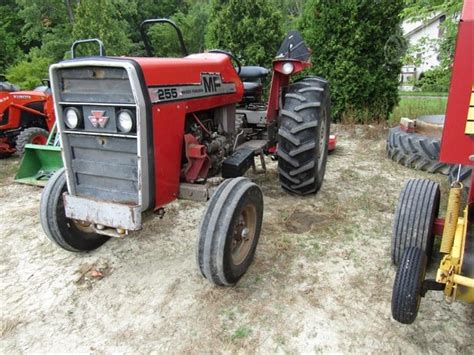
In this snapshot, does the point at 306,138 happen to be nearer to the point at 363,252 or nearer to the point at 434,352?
the point at 363,252

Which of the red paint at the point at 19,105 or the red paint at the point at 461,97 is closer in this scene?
the red paint at the point at 461,97

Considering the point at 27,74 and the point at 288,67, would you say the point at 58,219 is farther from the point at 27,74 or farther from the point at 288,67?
the point at 27,74

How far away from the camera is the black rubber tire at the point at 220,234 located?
246 cm

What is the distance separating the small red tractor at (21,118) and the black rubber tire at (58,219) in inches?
143

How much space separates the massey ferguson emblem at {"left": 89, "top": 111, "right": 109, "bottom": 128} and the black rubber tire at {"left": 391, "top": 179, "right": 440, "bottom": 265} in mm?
2048

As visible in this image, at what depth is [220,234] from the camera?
247 cm

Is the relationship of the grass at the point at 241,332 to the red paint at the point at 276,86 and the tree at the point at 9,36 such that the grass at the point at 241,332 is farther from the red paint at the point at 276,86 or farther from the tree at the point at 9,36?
the tree at the point at 9,36

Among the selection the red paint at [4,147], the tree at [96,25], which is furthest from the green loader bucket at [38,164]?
the tree at [96,25]

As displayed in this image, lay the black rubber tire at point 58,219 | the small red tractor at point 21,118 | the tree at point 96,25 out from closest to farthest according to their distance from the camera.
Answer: the black rubber tire at point 58,219, the small red tractor at point 21,118, the tree at point 96,25

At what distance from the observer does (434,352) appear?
2180mm

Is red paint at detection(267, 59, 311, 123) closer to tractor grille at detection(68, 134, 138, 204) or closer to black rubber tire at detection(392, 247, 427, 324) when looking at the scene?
tractor grille at detection(68, 134, 138, 204)

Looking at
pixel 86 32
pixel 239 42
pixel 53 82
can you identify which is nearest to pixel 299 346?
pixel 53 82

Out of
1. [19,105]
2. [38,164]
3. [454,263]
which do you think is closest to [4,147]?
[19,105]

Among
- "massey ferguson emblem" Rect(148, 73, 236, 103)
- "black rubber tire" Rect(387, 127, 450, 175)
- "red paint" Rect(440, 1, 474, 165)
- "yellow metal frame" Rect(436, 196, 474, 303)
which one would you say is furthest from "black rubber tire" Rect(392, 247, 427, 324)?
"black rubber tire" Rect(387, 127, 450, 175)
